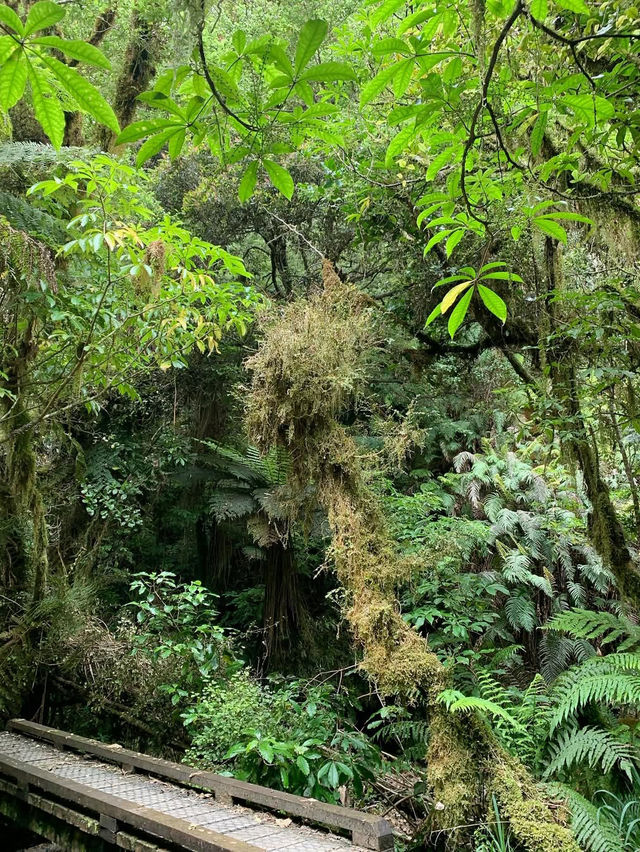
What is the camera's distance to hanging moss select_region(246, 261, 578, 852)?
8.57 feet

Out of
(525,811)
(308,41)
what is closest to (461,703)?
(525,811)

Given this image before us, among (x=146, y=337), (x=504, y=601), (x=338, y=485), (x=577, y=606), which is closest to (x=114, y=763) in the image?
(x=338, y=485)

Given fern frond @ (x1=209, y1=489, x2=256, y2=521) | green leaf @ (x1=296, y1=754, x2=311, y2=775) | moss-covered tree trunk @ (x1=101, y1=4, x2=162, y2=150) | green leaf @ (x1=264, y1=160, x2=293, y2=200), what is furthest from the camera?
moss-covered tree trunk @ (x1=101, y1=4, x2=162, y2=150)

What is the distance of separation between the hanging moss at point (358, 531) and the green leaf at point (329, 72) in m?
2.48

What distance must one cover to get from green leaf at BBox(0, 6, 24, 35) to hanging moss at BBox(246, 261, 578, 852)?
2.62 m

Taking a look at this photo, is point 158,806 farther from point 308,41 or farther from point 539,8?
point 539,8

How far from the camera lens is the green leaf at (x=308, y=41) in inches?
40.5

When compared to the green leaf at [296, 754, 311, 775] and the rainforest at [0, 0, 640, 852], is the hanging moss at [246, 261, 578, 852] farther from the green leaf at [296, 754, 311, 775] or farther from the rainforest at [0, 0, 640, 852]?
the green leaf at [296, 754, 311, 775]

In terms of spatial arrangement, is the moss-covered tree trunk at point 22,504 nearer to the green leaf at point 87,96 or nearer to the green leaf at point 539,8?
the green leaf at point 87,96

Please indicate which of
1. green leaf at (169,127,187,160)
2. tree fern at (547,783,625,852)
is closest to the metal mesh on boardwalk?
tree fern at (547,783,625,852)

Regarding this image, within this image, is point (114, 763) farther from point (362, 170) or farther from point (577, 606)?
point (362, 170)

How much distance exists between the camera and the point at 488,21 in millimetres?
2643

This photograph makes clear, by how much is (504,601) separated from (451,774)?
8.99 ft

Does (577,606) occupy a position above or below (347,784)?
above
